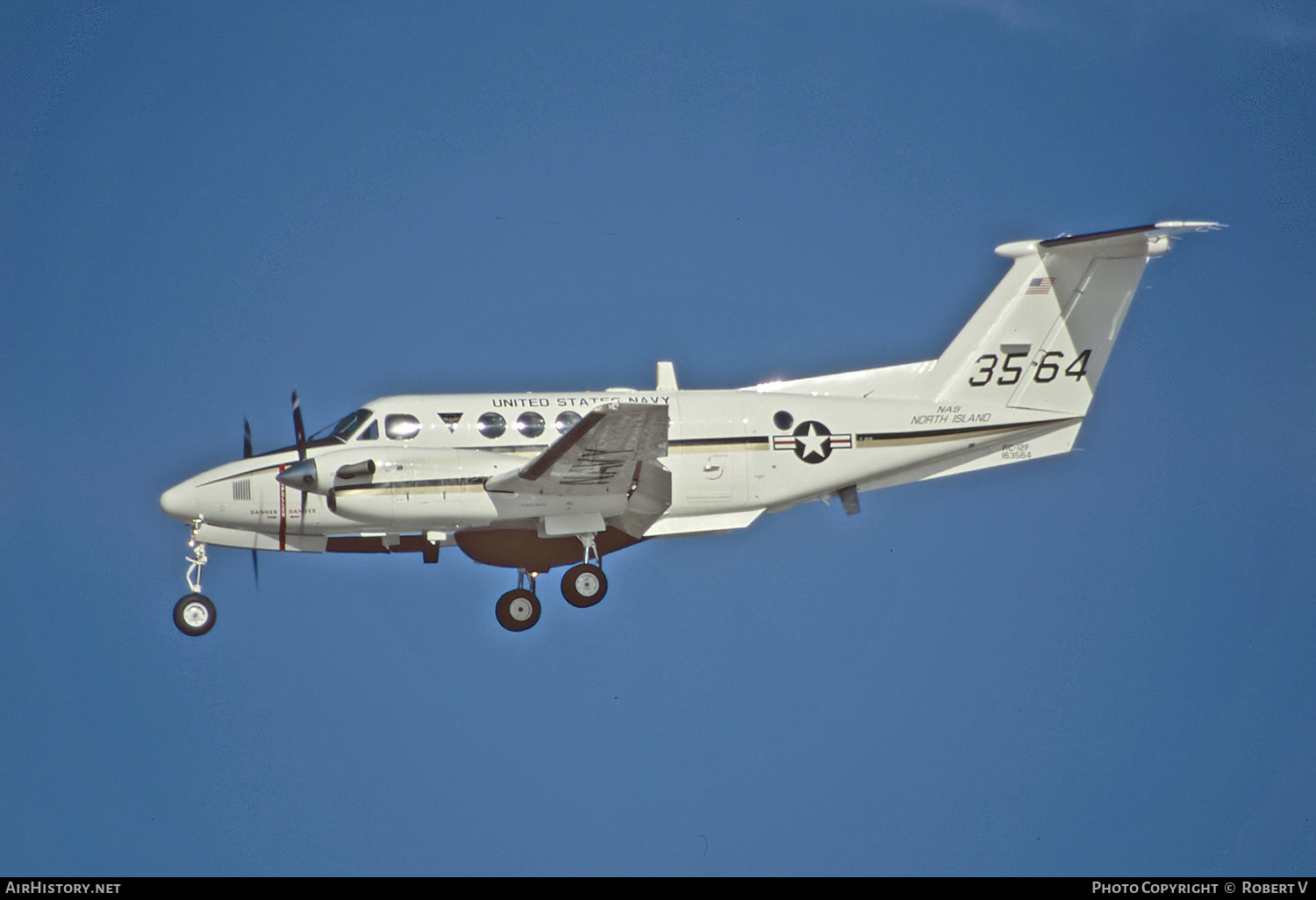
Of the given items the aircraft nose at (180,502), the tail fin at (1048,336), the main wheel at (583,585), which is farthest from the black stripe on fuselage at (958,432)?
the aircraft nose at (180,502)

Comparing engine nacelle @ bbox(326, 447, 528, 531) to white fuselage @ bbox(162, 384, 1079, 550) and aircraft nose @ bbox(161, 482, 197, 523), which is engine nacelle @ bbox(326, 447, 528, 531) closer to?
white fuselage @ bbox(162, 384, 1079, 550)

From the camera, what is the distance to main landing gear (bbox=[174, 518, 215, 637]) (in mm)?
25625

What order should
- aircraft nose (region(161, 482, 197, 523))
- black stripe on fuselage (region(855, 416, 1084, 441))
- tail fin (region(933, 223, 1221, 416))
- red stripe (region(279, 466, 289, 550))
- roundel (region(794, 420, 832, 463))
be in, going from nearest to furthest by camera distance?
aircraft nose (region(161, 482, 197, 523)) < red stripe (region(279, 466, 289, 550)) < roundel (region(794, 420, 832, 463)) < black stripe on fuselage (region(855, 416, 1084, 441)) < tail fin (region(933, 223, 1221, 416))

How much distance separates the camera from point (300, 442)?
25984 mm

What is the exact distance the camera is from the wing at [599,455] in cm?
2348

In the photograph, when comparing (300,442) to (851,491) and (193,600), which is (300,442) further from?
(851,491)

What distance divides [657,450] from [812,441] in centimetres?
303

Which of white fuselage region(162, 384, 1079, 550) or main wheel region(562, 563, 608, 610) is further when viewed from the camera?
main wheel region(562, 563, 608, 610)

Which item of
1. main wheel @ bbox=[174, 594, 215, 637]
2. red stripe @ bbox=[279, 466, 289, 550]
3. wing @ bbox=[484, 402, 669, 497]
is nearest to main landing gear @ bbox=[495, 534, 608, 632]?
wing @ bbox=[484, 402, 669, 497]

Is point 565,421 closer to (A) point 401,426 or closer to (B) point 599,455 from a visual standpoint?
(B) point 599,455

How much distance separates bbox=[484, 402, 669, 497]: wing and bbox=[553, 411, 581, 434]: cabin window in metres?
1.11

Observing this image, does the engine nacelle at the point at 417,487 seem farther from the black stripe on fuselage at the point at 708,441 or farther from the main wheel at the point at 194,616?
the main wheel at the point at 194,616

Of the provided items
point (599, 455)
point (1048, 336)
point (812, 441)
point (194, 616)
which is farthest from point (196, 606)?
point (1048, 336)
